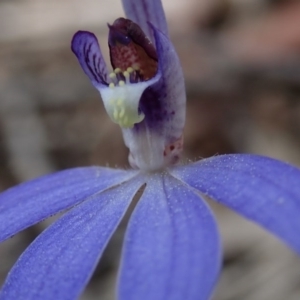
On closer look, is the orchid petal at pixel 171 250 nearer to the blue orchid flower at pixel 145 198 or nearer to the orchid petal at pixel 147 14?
the blue orchid flower at pixel 145 198

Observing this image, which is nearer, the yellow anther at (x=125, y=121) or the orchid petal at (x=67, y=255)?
Answer: the orchid petal at (x=67, y=255)

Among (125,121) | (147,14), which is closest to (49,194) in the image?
(125,121)

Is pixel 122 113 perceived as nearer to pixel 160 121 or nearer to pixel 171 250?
pixel 160 121

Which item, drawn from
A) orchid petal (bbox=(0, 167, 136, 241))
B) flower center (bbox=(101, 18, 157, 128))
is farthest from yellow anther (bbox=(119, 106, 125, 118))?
orchid petal (bbox=(0, 167, 136, 241))

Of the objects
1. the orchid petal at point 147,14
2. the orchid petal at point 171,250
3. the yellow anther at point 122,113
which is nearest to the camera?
the orchid petal at point 171,250

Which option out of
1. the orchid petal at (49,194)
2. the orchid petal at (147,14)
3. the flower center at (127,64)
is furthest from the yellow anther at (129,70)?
the orchid petal at (49,194)
